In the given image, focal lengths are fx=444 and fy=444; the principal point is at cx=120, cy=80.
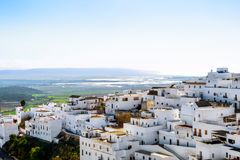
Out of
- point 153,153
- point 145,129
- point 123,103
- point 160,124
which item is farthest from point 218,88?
point 153,153

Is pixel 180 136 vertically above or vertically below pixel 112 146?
above

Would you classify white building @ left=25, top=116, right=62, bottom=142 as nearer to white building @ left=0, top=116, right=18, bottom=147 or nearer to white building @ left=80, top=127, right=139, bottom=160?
white building @ left=0, top=116, right=18, bottom=147

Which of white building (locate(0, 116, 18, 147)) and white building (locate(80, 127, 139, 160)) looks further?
white building (locate(0, 116, 18, 147))

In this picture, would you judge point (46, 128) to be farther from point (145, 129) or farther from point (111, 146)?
point (145, 129)

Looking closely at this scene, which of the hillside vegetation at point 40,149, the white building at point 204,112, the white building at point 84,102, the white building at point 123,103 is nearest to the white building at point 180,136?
the white building at point 204,112

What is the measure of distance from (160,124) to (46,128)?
46.4 ft

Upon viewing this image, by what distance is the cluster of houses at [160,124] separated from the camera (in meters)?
29.2

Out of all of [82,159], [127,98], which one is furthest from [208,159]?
[127,98]

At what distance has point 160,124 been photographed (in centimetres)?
3441

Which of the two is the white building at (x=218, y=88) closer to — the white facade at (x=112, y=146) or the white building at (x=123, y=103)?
the white building at (x=123, y=103)

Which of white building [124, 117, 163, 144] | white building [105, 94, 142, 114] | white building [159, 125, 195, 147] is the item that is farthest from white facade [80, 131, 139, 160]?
white building [105, 94, 142, 114]

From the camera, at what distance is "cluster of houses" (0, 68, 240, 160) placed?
29188 mm

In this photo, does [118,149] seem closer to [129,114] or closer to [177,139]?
[177,139]

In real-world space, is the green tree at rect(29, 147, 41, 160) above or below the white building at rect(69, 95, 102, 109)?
below
